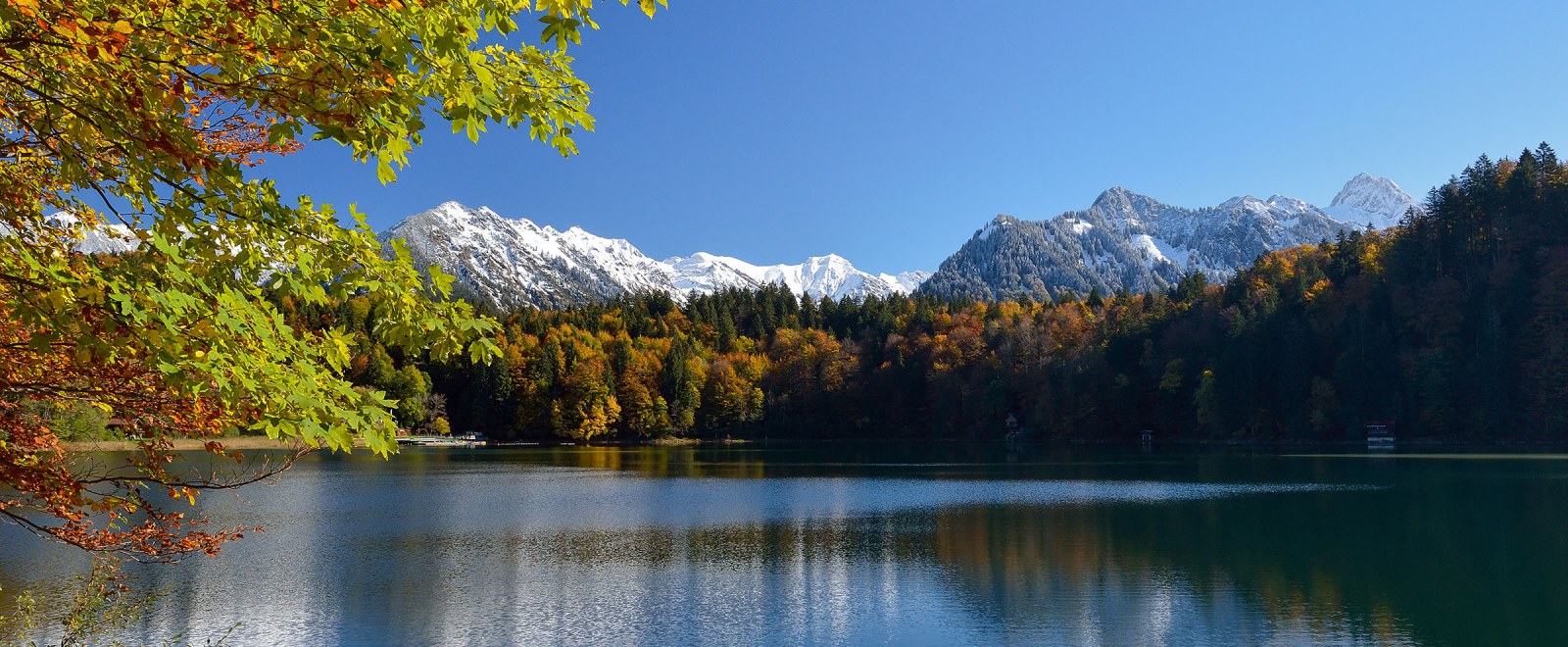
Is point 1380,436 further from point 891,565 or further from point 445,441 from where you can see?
point 445,441

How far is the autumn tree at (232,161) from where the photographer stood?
4578mm

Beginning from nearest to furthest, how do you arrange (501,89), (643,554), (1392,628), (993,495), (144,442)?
A: (501,89) → (144,442) → (1392,628) → (643,554) → (993,495)

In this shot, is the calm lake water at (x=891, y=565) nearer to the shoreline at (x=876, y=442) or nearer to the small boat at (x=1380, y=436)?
the shoreline at (x=876, y=442)

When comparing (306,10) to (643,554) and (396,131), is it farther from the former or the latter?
(643,554)

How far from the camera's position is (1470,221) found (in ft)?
258

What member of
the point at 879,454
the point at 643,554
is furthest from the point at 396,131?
the point at 879,454

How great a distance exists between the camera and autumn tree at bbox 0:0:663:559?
4578 millimetres

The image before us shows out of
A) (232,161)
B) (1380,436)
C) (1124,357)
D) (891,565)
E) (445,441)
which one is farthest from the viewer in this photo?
(445,441)

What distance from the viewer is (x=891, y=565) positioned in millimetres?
24453

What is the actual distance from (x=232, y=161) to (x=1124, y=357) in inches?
3867

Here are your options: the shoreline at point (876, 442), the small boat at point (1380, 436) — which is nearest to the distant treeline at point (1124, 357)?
the shoreline at point (876, 442)

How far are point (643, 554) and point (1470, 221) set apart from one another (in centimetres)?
7946

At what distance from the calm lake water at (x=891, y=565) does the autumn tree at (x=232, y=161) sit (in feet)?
42.7

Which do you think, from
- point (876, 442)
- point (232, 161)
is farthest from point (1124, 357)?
point (232, 161)
